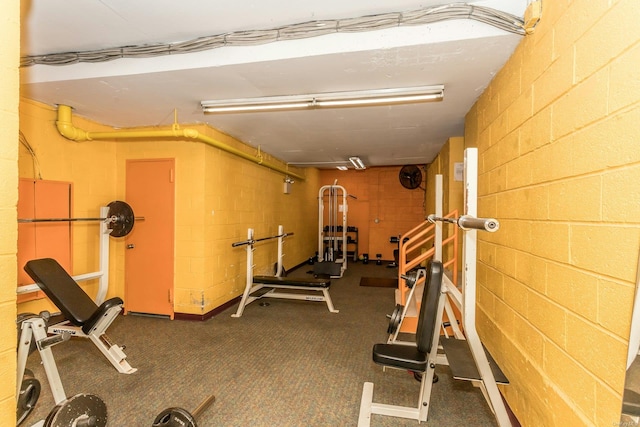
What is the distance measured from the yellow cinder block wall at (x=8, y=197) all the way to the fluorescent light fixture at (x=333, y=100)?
6.56ft

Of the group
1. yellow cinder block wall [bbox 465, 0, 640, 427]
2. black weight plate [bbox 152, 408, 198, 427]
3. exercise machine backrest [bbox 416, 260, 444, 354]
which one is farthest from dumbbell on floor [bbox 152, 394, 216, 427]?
yellow cinder block wall [bbox 465, 0, 640, 427]

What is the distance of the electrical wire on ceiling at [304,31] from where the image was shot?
1786 millimetres

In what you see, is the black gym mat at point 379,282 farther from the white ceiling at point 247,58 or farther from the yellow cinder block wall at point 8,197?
the yellow cinder block wall at point 8,197

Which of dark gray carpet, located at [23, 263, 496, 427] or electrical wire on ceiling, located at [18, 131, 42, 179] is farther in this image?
electrical wire on ceiling, located at [18, 131, 42, 179]

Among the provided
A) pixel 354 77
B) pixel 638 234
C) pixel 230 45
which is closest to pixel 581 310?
pixel 638 234

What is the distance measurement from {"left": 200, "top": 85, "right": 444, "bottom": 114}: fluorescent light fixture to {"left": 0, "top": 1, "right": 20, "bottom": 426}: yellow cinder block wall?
2.00 meters

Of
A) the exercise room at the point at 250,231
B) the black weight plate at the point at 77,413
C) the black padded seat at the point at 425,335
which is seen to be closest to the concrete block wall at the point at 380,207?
the exercise room at the point at 250,231

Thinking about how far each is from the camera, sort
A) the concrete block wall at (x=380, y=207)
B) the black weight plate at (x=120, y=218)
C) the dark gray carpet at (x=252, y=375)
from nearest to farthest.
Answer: the dark gray carpet at (x=252, y=375) → the black weight plate at (x=120, y=218) → the concrete block wall at (x=380, y=207)

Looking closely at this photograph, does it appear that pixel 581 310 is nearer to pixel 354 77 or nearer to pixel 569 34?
pixel 569 34

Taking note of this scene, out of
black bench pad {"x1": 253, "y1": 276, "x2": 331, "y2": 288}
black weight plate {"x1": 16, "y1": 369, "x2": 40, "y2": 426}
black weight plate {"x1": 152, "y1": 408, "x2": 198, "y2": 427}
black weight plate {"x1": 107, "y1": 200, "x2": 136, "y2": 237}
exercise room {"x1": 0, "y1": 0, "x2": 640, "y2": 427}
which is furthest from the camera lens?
black bench pad {"x1": 253, "y1": 276, "x2": 331, "y2": 288}

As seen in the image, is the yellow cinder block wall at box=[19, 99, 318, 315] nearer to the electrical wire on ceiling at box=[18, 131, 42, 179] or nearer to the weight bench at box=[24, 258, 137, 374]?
the electrical wire on ceiling at box=[18, 131, 42, 179]

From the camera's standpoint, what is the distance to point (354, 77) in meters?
2.48

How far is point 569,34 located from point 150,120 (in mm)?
3946

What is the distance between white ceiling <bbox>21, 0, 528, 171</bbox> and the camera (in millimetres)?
1880
